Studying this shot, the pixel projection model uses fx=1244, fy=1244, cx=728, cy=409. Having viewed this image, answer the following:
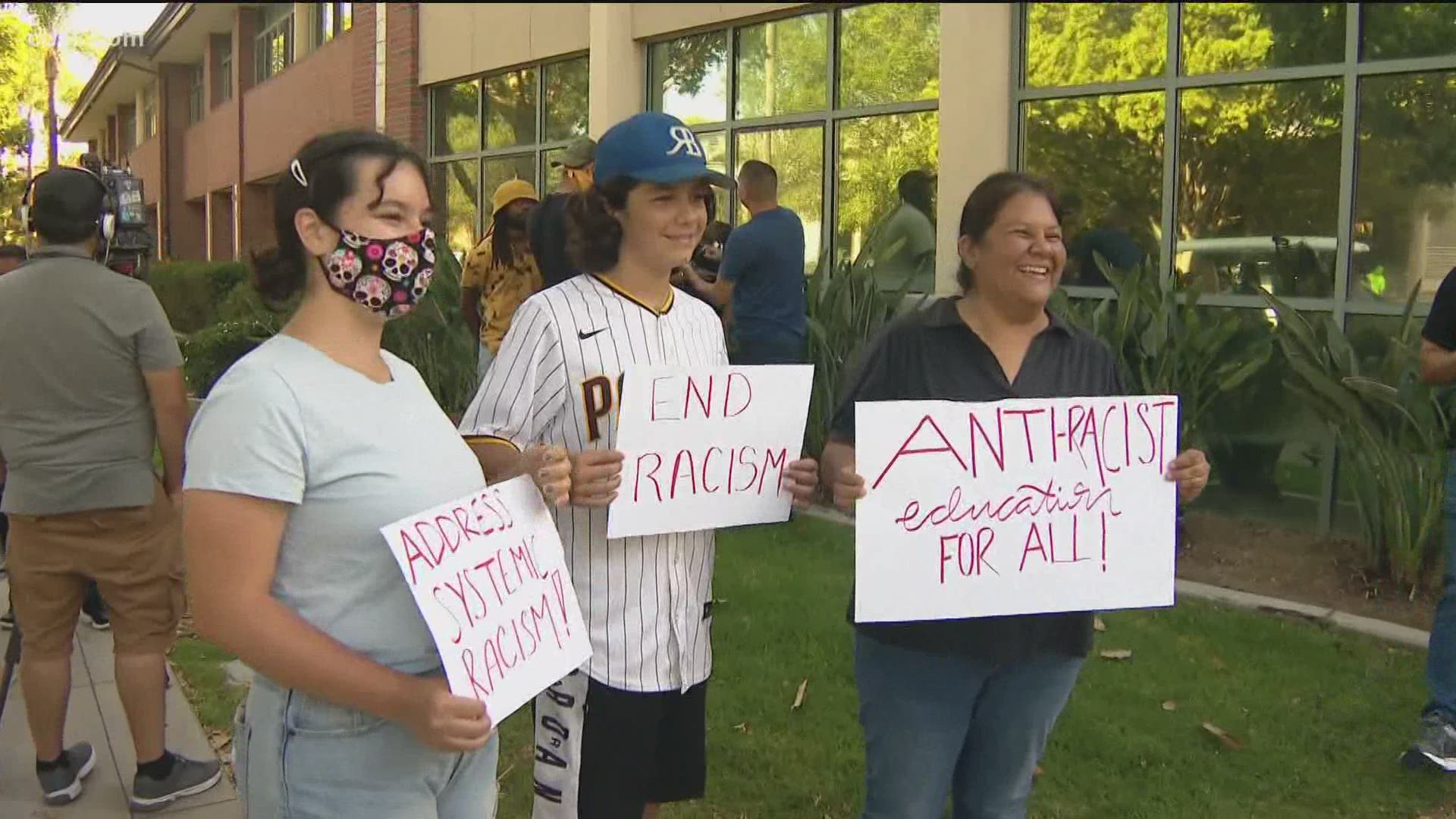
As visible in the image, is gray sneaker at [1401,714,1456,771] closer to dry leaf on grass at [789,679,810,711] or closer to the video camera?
dry leaf on grass at [789,679,810,711]

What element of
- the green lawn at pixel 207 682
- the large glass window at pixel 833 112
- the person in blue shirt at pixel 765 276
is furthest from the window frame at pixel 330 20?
the green lawn at pixel 207 682

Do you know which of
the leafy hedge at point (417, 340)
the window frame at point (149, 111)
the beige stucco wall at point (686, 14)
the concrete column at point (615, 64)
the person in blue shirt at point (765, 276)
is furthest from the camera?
the window frame at point (149, 111)

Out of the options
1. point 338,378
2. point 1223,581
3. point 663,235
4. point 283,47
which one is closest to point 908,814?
point 663,235

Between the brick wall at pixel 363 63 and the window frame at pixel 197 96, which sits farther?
the window frame at pixel 197 96

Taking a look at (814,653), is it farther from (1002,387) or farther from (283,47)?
(283,47)

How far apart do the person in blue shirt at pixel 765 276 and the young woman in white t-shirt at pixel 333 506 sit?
487 centimetres

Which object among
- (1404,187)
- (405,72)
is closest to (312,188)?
(1404,187)

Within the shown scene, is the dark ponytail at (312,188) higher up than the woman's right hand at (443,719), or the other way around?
the dark ponytail at (312,188)

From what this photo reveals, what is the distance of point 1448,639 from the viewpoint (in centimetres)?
388

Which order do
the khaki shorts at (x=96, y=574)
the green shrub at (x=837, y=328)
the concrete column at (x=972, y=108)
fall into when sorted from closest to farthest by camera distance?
the khaki shorts at (x=96, y=574) < the green shrub at (x=837, y=328) < the concrete column at (x=972, y=108)

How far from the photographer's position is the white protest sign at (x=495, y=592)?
179 centimetres

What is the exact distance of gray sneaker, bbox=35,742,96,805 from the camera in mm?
3852

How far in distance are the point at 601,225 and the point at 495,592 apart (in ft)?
2.94

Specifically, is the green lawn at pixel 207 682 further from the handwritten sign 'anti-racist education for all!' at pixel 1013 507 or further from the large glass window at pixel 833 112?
the large glass window at pixel 833 112
